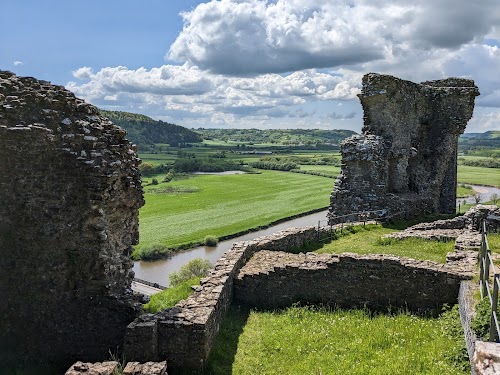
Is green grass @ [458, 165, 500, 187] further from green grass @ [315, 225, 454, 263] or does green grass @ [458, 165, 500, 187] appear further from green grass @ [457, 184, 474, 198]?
green grass @ [315, 225, 454, 263]

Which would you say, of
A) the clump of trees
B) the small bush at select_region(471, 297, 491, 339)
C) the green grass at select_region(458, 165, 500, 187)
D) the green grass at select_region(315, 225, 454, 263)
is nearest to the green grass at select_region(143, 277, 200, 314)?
the green grass at select_region(315, 225, 454, 263)

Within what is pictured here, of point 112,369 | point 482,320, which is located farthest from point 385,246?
point 112,369

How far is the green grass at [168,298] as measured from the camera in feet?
42.5

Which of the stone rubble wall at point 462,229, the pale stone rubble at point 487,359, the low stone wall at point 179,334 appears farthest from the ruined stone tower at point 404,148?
the pale stone rubble at point 487,359

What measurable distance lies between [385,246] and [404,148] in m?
10.4

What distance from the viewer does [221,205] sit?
75.9 metres

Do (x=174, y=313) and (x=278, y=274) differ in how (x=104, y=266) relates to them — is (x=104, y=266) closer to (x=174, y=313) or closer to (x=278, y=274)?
(x=174, y=313)

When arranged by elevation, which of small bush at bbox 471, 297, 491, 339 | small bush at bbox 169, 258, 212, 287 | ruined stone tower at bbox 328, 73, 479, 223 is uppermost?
ruined stone tower at bbox 328, 73, 479, 223

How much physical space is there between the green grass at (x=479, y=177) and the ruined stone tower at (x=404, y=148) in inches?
3019

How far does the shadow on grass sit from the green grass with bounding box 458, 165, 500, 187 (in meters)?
97.2

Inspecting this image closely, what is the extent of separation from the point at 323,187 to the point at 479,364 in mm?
86766

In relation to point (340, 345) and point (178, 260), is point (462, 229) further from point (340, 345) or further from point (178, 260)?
point (178, 260)

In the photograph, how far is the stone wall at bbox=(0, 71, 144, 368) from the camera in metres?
10.3

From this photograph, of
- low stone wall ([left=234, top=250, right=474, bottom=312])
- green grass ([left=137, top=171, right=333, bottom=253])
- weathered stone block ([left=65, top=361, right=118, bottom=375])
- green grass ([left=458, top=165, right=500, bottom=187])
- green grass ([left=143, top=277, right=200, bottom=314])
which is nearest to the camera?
weathered stone block ([left=65, top=361, right=118, bottom=375])
